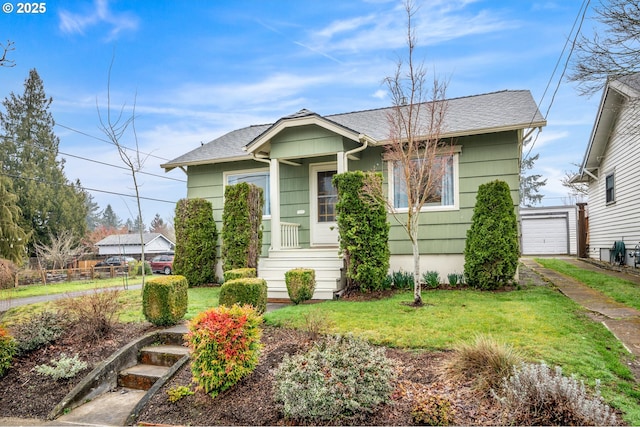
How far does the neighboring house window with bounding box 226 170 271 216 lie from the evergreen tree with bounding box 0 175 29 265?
16.6m

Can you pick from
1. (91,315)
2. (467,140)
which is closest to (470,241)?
(467,140)

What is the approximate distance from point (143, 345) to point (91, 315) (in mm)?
879

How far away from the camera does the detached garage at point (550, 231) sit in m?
19.9

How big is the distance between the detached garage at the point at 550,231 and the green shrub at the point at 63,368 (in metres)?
20.4

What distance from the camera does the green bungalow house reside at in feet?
28.3

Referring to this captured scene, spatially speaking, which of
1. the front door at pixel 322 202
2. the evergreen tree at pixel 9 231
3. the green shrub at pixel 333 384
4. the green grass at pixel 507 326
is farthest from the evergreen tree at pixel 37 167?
the green shrub at pixel 333 384

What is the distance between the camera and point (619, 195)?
1231 centimetres

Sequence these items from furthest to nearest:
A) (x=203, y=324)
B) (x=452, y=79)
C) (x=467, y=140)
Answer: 1. (x=467, y=140)
2. (x=452, y=79)
3. (x=203, y=324)

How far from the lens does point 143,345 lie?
514 cm

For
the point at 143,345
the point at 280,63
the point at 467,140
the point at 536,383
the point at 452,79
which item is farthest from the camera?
the point at 280,63

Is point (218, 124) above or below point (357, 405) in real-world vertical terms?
above

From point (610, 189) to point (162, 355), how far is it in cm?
1497

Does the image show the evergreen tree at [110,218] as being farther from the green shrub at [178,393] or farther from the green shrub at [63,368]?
the green shrub at [178,393]

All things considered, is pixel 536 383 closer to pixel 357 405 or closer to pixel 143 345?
pixel 357 405
